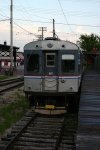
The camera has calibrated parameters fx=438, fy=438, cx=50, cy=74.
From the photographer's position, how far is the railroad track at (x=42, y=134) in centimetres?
1110

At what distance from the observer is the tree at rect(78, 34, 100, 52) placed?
104 meters

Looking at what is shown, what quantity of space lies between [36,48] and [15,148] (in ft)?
22.3

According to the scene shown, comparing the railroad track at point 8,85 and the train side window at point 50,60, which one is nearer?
the train side window at point 50,60

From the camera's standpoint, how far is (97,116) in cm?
1352

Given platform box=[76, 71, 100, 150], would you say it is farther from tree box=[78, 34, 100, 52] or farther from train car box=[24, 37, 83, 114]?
tree box=[78, 34, 100, 52]

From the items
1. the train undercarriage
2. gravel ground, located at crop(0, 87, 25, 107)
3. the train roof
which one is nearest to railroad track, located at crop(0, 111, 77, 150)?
the train undercarriage

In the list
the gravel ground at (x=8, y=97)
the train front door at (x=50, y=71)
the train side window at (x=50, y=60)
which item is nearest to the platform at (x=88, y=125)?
the train front door at (x=50, y=71)

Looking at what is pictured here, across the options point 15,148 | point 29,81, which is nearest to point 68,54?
point 29,81

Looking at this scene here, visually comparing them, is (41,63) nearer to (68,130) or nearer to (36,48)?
(36,48)

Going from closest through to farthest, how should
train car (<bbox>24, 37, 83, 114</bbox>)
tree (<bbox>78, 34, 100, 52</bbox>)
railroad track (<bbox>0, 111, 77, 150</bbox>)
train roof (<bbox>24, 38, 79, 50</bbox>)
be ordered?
railroad track (<bbox>0, 111, 77, 150</bbox>)
train car (<bbox>24, 37, 83, 114</bbox>)
train roof (<bbox>24, 38, 79, 50</bbox>)
tree (<bbox>78, 34, 100, 52</bbox>)

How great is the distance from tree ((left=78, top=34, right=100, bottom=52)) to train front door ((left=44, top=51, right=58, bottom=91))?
85995 mm

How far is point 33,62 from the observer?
1711cm

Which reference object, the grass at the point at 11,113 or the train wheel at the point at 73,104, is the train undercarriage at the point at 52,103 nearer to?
the train wheel at the point at 73,104

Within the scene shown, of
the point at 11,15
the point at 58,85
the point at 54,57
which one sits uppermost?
the point at 11,15
